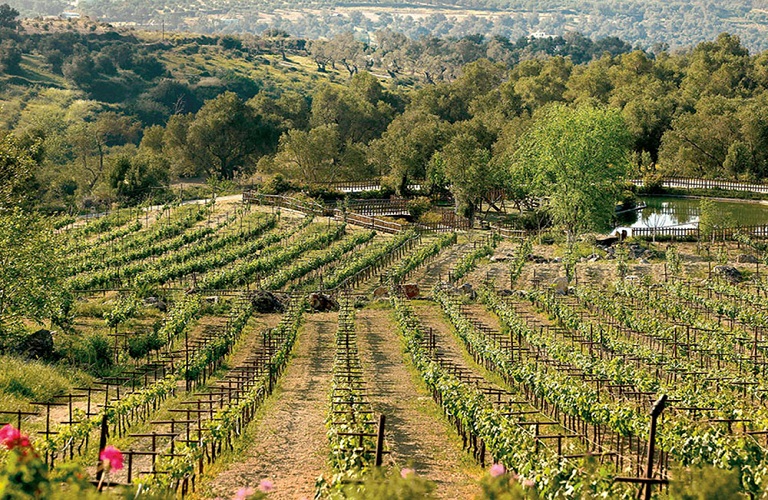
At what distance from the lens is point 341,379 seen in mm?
24359

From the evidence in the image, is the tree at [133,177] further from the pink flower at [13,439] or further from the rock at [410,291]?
the pink flower at [13,439]

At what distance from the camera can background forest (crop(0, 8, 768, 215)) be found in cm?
7275

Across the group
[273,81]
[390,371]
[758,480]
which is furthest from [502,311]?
[273,81]

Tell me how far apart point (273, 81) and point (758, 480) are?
13626 cm

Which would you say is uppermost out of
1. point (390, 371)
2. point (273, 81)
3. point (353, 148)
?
point (273, 81)

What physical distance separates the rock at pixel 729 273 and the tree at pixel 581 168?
1068 cm

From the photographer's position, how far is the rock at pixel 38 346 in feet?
92.3

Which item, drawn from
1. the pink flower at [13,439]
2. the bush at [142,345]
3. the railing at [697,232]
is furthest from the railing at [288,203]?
the pink flower at [13,439]

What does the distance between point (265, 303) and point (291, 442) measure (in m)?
18.4

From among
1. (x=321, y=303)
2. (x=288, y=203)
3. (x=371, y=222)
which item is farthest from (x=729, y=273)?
(x=288, y=203)

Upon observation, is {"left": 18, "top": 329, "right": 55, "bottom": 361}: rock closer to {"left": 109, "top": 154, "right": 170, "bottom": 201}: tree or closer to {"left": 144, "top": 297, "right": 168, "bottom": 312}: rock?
{"left": 144, "top": 297, "right": 168, "bottom": 312}: rock

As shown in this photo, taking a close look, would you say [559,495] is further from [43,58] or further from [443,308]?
[43,58]

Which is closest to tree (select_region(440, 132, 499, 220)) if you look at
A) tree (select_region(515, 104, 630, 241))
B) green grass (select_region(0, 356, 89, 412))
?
tree (select_region(515, 104, 630, 241))

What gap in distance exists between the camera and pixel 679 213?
230 ft
